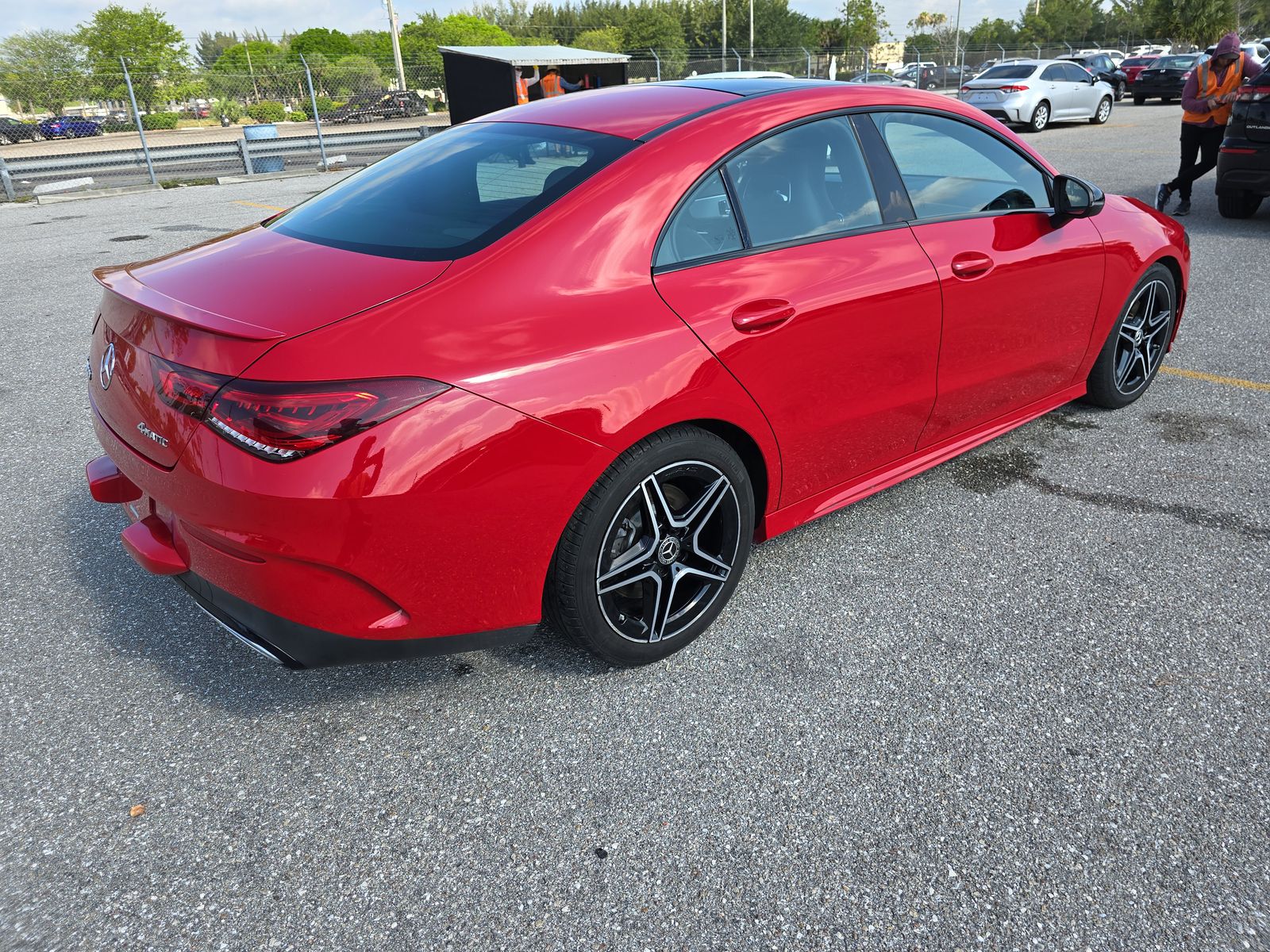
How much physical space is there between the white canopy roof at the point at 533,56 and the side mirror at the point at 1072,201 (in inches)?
645

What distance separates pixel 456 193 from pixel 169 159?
17.6m

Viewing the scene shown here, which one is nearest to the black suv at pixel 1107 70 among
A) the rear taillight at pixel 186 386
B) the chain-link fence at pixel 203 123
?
the chain-link fence at pixel 203 123

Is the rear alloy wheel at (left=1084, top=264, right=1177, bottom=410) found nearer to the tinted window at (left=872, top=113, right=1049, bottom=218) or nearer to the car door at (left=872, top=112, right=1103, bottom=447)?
the car door at (left=872, top=112, right=1103, bottom=447)

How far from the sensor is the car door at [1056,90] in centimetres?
2011

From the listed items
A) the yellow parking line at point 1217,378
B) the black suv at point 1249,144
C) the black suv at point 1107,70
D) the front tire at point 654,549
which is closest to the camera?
the front tire at point 654,549

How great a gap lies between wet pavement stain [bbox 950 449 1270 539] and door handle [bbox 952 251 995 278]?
3.39 feet

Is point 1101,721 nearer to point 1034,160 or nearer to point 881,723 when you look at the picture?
point 881,723

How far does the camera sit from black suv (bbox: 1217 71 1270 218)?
813cm

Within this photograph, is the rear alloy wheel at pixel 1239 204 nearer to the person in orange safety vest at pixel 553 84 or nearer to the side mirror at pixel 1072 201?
the side mirror at pixel 1072 201

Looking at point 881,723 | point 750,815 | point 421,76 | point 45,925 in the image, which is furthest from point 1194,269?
point 421,76

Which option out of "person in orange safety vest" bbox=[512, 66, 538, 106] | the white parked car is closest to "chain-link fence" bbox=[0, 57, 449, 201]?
"person in orange safety vest" bbox=[512, 66, 538, 106]

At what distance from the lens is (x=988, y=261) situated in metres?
3.32

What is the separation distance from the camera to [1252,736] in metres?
2.44

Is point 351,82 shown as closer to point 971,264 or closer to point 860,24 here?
point 971,264
